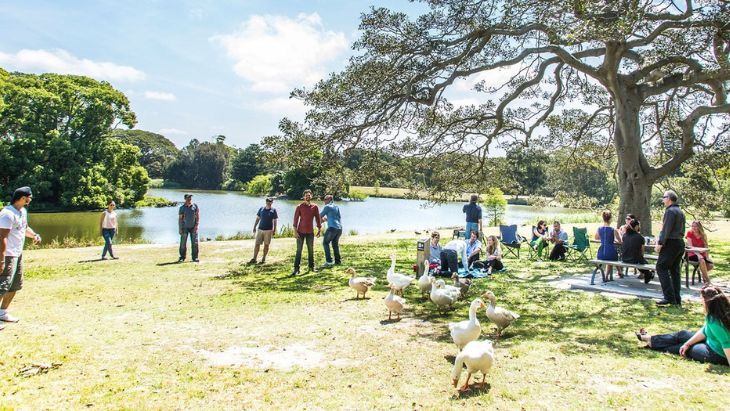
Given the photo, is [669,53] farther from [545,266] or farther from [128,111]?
[128,111]

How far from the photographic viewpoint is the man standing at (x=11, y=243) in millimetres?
5723

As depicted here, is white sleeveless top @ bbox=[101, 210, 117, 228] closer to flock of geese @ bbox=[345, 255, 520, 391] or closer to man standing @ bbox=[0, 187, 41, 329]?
man standing @ bbox=[0, 187, 41, 329]

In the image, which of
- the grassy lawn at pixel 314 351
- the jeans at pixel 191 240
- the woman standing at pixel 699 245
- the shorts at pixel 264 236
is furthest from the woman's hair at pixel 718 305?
the jeans at pixel 191 240

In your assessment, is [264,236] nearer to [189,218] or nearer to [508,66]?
[189,218]

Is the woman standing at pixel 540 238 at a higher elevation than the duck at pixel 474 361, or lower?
higher

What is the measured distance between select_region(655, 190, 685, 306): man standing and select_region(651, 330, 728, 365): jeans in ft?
7.69

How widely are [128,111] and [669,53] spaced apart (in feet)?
159

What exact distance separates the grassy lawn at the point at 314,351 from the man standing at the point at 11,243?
52cm

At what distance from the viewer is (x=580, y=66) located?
512 inches

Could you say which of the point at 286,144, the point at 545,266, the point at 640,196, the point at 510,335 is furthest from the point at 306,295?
the point at 640,196

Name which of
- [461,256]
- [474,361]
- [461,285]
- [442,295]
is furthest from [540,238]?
[474,361]

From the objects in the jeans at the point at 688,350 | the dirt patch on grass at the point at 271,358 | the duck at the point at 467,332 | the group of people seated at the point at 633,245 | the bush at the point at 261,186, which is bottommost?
the dirt patch on grass at the point at 271,358

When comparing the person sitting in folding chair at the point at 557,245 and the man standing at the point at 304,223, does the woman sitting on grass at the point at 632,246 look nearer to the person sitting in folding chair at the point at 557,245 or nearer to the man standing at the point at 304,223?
the person sitting in folding chair at the point at 557,245

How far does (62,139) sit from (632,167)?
46.8 meters
